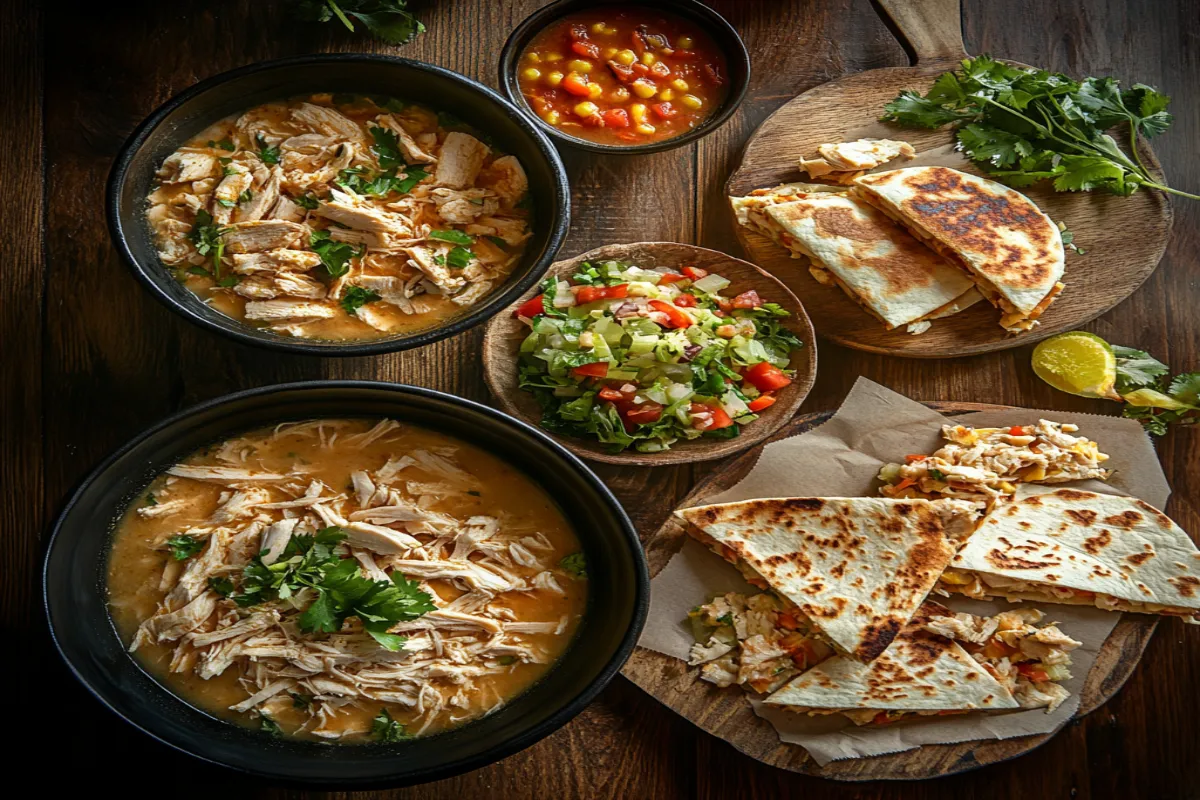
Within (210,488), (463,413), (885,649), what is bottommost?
(885,649)

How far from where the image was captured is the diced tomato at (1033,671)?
3555 mm

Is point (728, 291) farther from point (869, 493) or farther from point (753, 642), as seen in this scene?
point (753, 642)

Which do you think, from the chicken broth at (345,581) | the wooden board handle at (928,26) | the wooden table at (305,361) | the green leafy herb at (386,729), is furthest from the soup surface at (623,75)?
the green leafy herb at (386,729)

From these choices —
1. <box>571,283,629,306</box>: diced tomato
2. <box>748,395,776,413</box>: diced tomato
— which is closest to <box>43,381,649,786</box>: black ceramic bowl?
<box>571,283,629,306</box>: diced tomato

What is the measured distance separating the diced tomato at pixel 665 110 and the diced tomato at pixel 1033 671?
2488mm

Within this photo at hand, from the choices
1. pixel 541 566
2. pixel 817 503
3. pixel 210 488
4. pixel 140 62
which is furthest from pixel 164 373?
pixel 817 503

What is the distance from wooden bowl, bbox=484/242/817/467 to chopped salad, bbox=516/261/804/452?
34 millimetres

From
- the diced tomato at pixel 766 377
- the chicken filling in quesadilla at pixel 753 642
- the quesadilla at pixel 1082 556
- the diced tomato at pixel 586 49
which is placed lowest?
the chicken filling in quesadilla at pixel 753 642

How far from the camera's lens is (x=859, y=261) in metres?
3.72

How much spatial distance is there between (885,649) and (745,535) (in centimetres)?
64

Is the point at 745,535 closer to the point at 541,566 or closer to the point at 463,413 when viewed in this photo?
the point at 541,566

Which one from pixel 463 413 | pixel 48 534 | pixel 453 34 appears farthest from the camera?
pixel 453 34

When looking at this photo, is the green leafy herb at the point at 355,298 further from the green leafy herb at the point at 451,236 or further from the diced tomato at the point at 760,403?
the diced tomato at the point at 760,403

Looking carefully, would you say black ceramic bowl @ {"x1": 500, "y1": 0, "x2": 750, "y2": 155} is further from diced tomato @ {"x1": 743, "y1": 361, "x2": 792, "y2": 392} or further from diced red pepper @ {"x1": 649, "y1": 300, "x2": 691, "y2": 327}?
diced tomato @ {"x1": 743, "y1": 361, "x2": 792, "y2": 392}
